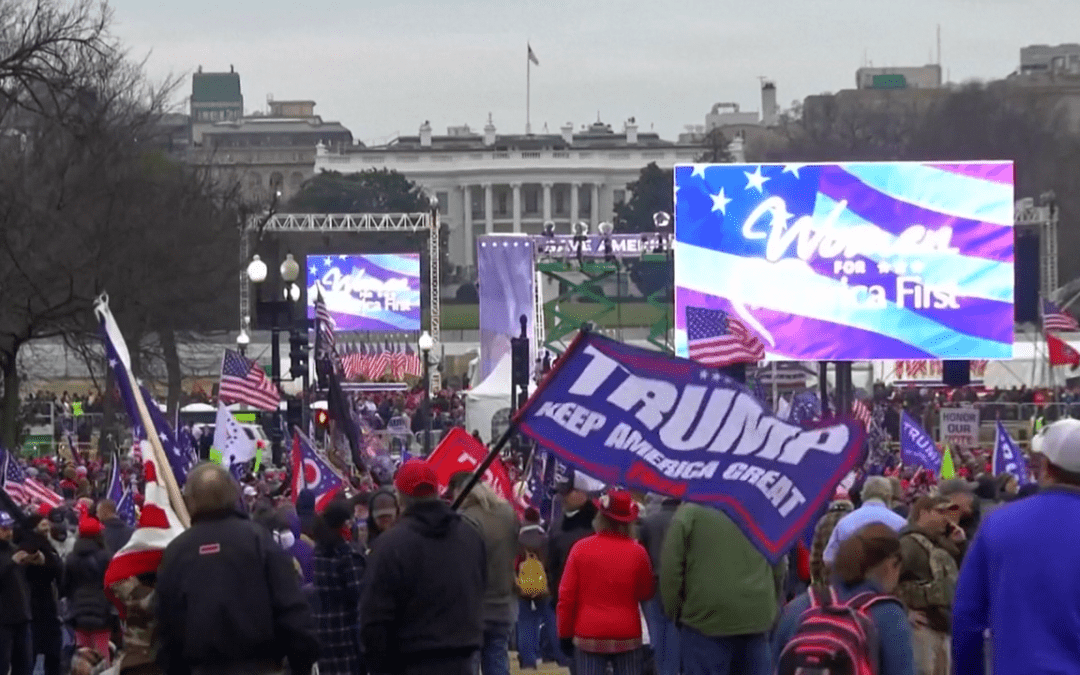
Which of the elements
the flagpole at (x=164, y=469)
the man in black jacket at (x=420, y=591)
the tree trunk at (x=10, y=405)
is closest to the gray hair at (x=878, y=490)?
the man in black jacket at (x=420, y=591)

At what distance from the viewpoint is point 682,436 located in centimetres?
997

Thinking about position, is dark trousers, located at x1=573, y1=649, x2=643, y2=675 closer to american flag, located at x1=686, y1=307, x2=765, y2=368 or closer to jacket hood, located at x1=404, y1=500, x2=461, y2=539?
jacket hood, located at x1=404, y1=500, x2=461, y2=539

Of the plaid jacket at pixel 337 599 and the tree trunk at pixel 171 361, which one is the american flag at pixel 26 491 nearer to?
the plaid jacket at pixel 337 599

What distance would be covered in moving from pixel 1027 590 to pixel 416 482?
3.16 meters

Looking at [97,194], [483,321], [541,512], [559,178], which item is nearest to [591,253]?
[483,321]

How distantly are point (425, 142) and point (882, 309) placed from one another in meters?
136

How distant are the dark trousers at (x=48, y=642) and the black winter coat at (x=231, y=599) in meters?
6.73

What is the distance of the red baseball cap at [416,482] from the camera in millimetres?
9883

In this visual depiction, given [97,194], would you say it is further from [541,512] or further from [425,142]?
[425,142]

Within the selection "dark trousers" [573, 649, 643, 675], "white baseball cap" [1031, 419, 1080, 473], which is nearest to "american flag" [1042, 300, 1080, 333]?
"dark trousers" [573, 649, 643, 675]

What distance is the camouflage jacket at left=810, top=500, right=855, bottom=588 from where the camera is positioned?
9766 mm

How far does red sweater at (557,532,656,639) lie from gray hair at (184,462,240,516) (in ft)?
9.78

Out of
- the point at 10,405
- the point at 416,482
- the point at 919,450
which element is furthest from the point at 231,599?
the point at 10,405

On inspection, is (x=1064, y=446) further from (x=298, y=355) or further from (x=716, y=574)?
(x=298, y=355)
